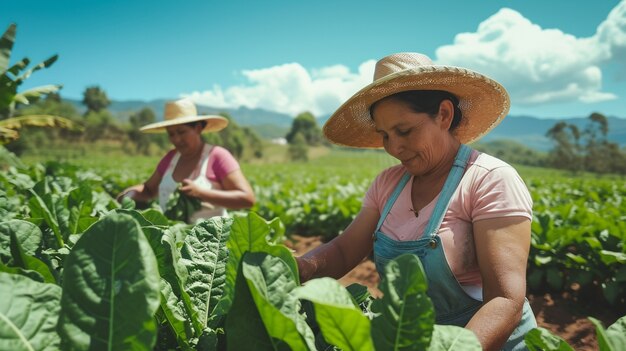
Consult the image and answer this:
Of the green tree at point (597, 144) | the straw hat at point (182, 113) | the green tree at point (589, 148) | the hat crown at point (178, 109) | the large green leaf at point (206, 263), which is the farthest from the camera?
the green tree at point (589, 148)

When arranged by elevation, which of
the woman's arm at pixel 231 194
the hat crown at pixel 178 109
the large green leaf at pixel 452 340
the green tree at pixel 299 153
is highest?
the hat crown at pixel 178 109

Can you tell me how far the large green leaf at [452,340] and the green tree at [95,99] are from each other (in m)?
89.0

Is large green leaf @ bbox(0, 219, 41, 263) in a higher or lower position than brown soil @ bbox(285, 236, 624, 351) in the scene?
higher

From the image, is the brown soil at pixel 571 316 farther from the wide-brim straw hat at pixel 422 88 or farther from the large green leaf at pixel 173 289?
the large green leaf at pixel 173 289

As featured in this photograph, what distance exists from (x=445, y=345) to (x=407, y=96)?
3.54ft

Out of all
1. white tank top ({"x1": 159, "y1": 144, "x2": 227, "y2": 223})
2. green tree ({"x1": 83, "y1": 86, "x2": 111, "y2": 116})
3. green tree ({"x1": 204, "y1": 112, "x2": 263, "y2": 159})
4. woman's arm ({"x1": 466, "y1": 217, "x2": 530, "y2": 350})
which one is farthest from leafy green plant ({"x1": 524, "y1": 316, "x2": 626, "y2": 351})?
green tree ({"x1": 83, "y1": 86, "x2": 111, "y2": 116})

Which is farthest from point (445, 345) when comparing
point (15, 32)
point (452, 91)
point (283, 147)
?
point (283, 147)

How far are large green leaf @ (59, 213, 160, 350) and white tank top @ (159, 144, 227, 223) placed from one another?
2.78m

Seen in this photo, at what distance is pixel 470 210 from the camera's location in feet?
4.89

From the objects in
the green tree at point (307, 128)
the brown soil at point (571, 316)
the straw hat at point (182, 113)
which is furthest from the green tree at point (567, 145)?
the green tree at point (307, 128)

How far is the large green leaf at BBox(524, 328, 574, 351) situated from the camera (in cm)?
79

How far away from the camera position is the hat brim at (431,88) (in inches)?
63.2

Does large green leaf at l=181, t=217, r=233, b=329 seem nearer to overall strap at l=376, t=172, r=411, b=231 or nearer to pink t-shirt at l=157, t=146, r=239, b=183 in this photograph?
overall strap at l=376, t=172, r=411, b=231

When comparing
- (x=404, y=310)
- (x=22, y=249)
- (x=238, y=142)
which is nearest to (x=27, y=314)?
(x=22, y=249)
